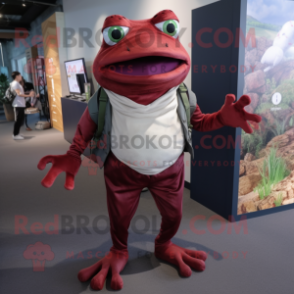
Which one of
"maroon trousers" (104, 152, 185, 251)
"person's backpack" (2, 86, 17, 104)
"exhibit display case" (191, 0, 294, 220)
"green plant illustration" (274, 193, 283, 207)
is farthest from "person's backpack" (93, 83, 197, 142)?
"person's backpack" (2, 86, 17, 104)

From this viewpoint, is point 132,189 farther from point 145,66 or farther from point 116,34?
point 116,34

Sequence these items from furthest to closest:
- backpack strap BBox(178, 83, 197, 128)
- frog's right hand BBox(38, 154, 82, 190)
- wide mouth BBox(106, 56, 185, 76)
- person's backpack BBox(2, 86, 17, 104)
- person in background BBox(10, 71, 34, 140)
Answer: person's backpack BBox(2, 86, 17, 104), person in background BBox(10, 71, 34, 140), backpack strap BBox(178, 83, 197, 128), frog's right hand BBox(38, 154, 82, 190), wide mouth BBox(106, 56, 185, 76)

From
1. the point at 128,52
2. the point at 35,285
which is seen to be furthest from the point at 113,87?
the point at 35,285

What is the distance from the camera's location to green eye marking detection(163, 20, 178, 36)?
133 centimetres

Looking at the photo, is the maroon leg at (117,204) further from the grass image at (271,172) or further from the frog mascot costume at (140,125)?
the grass image at (271,172)

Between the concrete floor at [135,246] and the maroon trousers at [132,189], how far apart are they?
0.32 metres

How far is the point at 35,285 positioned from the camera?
5.35 ft

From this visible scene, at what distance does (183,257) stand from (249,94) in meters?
1.15

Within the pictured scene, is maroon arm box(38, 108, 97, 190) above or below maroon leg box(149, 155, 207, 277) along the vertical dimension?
above

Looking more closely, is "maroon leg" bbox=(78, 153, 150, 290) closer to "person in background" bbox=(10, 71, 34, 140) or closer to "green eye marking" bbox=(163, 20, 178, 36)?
"green eye marking" bbox=(163, 20, 178, 36)

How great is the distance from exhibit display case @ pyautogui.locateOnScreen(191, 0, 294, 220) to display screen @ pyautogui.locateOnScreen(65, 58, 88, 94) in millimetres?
2727

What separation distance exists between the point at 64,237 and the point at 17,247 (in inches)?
12.0

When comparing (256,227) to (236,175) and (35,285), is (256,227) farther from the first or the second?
(35,285)

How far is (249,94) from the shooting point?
2.05 metres
